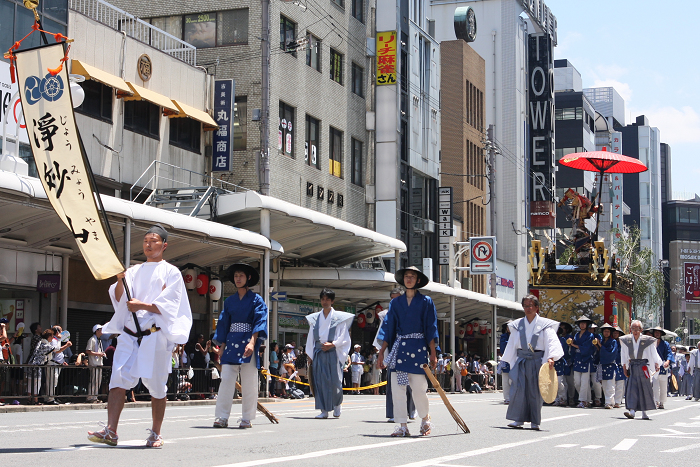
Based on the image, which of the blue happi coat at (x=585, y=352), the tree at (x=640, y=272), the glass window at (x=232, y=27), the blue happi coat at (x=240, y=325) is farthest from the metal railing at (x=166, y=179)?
the tree at (x=640, y=272)

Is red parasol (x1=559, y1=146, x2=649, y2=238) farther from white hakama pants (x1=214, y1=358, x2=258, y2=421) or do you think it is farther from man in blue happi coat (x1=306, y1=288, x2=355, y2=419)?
white hakama pants (x1=214, y1=358, x2=258, y2=421)

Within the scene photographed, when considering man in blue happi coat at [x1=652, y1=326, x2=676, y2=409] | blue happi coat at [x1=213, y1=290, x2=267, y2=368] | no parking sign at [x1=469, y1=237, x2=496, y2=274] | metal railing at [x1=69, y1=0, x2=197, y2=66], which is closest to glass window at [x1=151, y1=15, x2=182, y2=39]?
metal railing at [x1=69, y1=0, x2=197, y2=66]

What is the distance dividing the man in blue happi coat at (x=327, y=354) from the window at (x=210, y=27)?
785 inches

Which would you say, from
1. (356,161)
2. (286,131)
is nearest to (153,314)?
(286,131)

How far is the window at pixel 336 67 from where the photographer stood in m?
37.7

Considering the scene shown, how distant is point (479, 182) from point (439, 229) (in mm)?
12137

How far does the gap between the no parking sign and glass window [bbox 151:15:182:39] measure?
17.5 m

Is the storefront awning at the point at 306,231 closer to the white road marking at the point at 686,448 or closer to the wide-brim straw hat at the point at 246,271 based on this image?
the wide-brim straw hat at the point at 246,271

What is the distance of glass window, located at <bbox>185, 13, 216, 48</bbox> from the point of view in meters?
33.2

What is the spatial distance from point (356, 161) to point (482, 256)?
30.2ft

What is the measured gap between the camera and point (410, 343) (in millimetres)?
10844

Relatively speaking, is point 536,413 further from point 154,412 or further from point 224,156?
point 224,156

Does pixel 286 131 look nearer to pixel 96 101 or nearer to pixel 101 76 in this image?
pixel 96 101

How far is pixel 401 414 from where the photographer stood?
10688 mm
